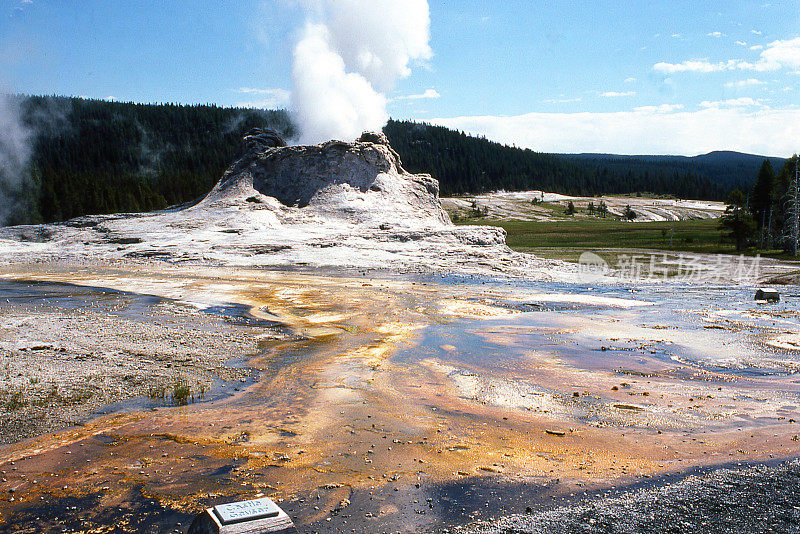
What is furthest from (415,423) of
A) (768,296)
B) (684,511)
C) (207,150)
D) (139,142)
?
(139,142)

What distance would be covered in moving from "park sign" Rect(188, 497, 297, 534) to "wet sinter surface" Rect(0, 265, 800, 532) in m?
0.64

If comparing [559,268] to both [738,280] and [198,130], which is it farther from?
[198,130]

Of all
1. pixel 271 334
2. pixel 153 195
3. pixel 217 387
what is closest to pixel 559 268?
pixel 271 334

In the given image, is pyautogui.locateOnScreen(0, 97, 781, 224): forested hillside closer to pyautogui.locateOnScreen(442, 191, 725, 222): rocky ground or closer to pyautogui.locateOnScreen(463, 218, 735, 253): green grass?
pyautogui.locateOnScreen(442, 191, 725, 222): rocky ground

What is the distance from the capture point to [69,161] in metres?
123

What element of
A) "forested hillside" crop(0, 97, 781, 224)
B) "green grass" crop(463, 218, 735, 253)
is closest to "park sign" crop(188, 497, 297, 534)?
"green grass" crop(463, 218, 735, 253)

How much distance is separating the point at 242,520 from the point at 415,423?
12.5 ft

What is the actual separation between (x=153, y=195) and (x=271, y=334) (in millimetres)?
76288

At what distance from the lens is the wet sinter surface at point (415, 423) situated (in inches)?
233

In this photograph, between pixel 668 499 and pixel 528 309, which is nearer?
pixel 668 499

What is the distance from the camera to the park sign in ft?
14.8

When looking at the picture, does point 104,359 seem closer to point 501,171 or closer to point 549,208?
point 549,208

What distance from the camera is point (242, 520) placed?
4.61 m

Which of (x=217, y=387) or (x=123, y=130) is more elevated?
(x=123, y=130)
